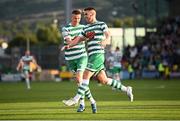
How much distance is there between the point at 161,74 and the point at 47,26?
96654 millimetres

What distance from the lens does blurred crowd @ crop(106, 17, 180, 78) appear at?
5977 centimetres

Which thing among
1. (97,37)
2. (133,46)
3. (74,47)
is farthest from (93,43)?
(133,46)

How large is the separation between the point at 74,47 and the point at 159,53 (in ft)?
144

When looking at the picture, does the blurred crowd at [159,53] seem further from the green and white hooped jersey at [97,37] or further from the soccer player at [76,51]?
the green and white hooped jersey at [97,37]

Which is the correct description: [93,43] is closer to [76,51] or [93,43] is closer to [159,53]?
[76,51]

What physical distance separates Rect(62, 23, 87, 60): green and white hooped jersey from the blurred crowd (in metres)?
36.1

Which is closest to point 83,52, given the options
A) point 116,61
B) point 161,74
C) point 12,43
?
point 116,61

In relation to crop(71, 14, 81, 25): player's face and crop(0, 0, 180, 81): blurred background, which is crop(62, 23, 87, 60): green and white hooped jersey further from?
crop(0, 0, 180, 81): blurred background

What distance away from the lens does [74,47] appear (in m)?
19.8

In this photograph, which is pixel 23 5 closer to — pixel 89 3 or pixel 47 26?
pixel 89 3

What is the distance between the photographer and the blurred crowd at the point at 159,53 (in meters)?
59.8

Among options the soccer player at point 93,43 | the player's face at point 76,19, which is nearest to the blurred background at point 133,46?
the player's face at point 76,19

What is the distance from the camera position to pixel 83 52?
19.9m

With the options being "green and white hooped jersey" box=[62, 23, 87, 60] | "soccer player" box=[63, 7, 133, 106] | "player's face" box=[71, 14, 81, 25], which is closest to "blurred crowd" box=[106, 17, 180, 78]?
"green and white hooped jersey" box=[62, 23, 87, 60]
